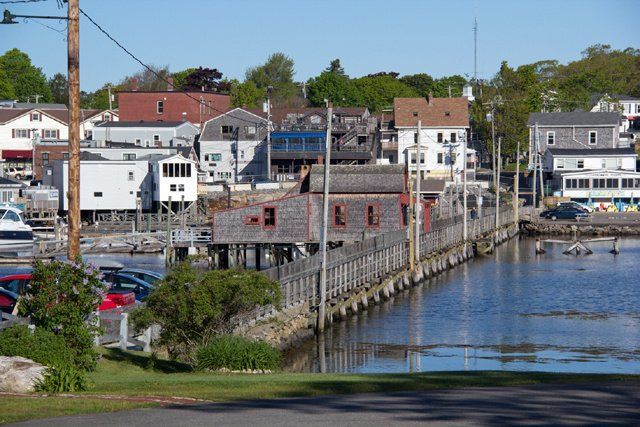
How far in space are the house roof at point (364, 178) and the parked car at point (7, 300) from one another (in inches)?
1390

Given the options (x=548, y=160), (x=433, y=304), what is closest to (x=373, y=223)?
(x=433, y=304)

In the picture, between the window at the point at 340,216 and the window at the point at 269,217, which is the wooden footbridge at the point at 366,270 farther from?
the window at the point at 269,217

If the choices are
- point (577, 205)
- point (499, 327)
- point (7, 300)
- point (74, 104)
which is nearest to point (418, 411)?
point (74, 104)

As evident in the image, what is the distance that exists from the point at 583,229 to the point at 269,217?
50791 millimetres

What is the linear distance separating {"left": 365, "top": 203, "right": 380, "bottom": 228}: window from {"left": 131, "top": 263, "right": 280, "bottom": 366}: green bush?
4046 cm

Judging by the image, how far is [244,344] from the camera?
91.7 ft

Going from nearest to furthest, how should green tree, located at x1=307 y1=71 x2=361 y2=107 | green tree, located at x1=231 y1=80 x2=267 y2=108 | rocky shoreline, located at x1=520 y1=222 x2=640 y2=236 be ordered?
1. rocky shoreline, located at x1=520 y1=222 x2=640 y2=236
2. green tree, located at x1=307 y1=71 x2=361 y2=107
3. green tree, located at x1=231 y1=80 x2=267 y2=108

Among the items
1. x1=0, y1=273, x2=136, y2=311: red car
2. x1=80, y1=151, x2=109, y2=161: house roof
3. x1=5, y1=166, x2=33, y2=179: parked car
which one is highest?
x1=80, y1=151, x2=109, y2=161: house roof

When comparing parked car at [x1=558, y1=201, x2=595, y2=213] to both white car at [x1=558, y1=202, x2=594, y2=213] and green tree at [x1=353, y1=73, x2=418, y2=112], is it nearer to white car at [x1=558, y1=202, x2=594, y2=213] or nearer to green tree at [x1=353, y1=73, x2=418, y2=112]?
white car at [x1=558, y1=202, x2=594, y2=213]

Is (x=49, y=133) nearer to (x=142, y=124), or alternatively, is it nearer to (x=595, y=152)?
(x=142, y=124)

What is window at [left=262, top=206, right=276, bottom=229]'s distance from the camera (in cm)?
7050

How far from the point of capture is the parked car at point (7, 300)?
116ft

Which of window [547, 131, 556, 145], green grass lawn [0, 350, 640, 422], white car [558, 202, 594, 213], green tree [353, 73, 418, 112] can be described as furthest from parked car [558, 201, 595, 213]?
green grass lawn [0, 350, 640, 422]

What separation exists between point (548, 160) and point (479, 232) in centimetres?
3761
